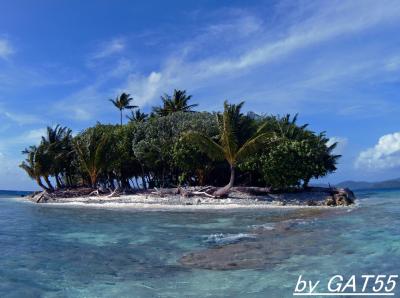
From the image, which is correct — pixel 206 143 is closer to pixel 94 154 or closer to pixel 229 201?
pixel 229 201

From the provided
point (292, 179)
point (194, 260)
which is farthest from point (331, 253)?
point (292, 179)

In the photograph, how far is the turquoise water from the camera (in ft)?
→ 24.7

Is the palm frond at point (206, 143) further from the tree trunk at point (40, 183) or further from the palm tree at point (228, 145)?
the tree trunk at point (40, 183)

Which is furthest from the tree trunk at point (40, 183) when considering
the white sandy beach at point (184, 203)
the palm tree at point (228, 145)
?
the palm tree at point (228, 145)

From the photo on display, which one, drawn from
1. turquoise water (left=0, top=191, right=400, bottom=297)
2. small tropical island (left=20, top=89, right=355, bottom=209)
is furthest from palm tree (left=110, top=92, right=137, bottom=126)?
turquoise water (left=0, top=191, right=400, bottom=297)

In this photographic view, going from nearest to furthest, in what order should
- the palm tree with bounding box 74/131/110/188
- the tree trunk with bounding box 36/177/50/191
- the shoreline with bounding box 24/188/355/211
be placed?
the shoreline with bounding box 24/188/355/211 < the palm tree with bounding box 74/131/110/188 < the tree trunk with bounding box 36/177/50/191

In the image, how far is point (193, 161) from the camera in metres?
36.4

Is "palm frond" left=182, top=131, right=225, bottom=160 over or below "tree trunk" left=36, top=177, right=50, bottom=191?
over

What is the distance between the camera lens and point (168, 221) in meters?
19.3

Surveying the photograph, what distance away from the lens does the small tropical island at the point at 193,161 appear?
31.1 meters

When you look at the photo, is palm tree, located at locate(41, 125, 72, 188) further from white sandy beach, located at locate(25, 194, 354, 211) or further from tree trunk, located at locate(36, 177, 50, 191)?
white sandy beach, located at locate(25, 194, 354, 211)

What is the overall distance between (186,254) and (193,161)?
84.0 ft

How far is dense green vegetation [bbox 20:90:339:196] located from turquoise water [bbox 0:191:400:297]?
50.2 ft

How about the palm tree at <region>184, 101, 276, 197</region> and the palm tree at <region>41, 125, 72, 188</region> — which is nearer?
the palm tree at <region>184, 101, 276, 197</region>
